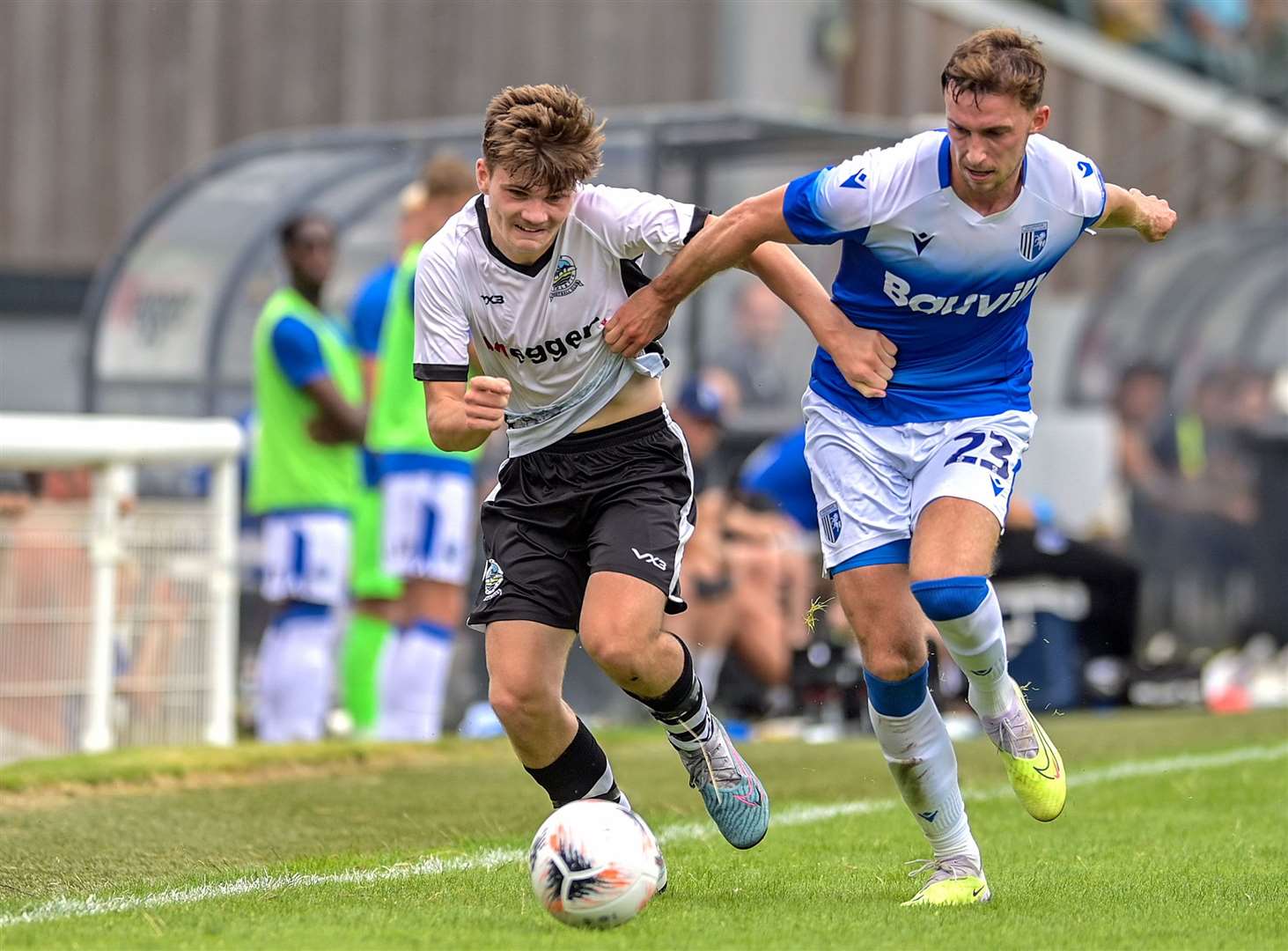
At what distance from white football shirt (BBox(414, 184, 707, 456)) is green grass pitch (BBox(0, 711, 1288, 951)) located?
140cm

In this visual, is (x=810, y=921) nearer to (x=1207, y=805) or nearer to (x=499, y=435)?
(x=1207, y=805)

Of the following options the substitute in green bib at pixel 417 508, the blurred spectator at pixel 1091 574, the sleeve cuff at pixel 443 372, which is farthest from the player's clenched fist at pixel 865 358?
the blurred spectator at pixel 1091 574

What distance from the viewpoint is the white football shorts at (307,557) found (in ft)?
36.9

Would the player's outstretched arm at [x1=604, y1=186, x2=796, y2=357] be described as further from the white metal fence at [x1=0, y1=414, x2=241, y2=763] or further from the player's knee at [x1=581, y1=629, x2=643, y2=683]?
the white metal fence at [x1=0, y1=414, x2=241, y2=763]

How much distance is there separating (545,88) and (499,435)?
23.0 ft

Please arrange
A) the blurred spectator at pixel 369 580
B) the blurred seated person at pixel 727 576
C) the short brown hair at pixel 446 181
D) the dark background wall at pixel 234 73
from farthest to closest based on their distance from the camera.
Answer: the dark background wall at pixel 234 73, the blurred seated person at pixel 727 576, the blurred spectator at pixel 369 580, the short brown hair at pixel 446 181

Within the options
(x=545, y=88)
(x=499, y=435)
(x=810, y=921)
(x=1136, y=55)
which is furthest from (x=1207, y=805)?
(x=1136, y=55)

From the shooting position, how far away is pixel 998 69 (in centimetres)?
588

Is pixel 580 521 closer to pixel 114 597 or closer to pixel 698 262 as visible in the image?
pixel 698 262

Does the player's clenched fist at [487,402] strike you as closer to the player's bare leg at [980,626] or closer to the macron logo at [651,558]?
the macron logo at [651,558]

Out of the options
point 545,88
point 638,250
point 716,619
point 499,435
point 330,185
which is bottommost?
point 716,619

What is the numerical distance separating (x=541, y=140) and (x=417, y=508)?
16.3 ft

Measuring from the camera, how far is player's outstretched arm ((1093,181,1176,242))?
20.9ft

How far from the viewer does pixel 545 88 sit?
6.11 meters
